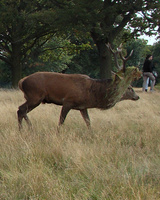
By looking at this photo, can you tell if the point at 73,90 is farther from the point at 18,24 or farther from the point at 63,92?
the point at 18,24

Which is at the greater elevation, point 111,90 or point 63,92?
point 111,90

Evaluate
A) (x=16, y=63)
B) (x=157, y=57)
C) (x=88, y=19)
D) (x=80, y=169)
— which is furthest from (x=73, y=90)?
(x=157, y=57)

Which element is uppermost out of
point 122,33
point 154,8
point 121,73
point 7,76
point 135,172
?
point 154,8

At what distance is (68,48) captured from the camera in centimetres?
2052

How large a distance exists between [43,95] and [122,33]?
12310 mm

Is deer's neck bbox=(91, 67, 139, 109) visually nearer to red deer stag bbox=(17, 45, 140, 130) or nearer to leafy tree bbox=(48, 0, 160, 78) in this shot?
red deer stag bbox=(17, 45, 140, 130)

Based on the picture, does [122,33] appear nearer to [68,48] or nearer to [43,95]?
[68,48]

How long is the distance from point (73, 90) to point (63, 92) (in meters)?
0.21

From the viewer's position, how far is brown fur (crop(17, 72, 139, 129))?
5.56 meters

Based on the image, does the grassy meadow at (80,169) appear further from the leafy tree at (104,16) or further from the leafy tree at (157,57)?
the leafy tree at (157,57)

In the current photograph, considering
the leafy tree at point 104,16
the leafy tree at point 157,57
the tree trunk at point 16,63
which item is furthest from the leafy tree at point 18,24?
the leafy tree at point 157,57

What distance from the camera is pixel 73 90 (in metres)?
5.56

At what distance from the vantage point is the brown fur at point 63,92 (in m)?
5.56

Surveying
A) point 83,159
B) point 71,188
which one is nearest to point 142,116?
point 83,159
